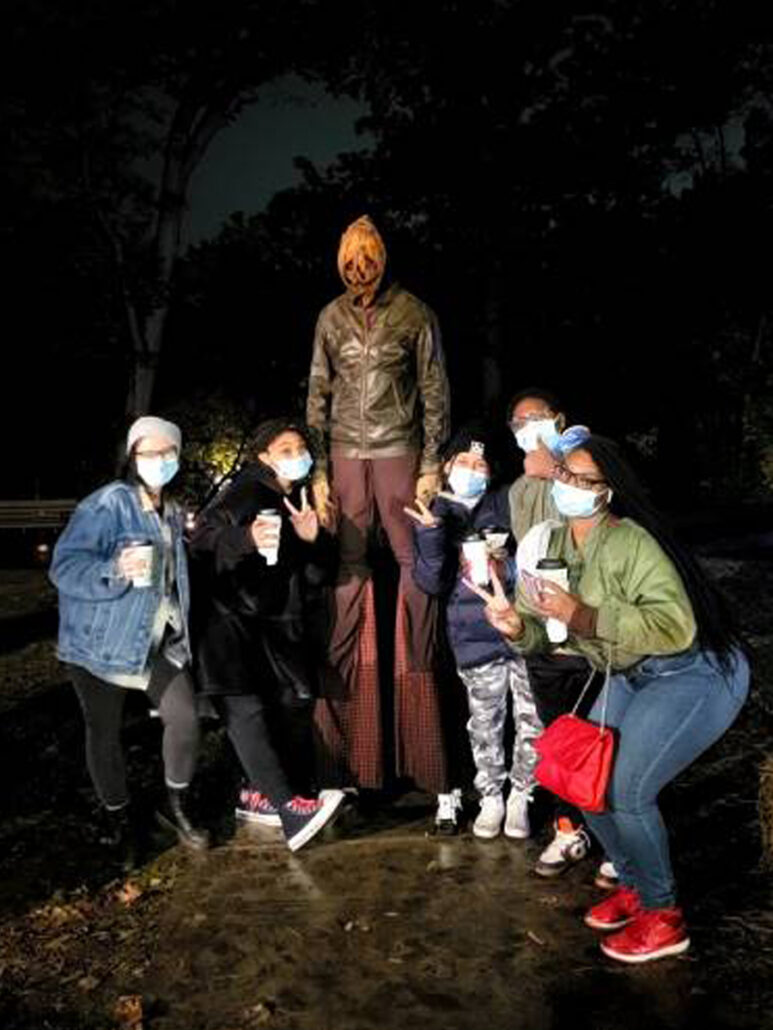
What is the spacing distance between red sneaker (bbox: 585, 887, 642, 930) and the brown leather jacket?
8.53 feet

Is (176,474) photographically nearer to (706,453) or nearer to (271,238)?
(271,238)

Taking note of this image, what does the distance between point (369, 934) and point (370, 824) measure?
136 cm

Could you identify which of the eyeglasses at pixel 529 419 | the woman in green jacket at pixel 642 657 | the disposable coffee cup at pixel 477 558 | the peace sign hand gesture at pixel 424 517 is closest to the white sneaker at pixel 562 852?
the woman in green jacket at pixel 642 657

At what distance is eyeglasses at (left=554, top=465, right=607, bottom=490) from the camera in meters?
4.29

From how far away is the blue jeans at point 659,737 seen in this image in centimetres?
400

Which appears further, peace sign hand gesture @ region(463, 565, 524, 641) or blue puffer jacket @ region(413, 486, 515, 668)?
blue puffer jacket @ region(413, 486, 515, 668)

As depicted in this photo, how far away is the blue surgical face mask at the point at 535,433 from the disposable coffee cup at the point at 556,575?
150cm

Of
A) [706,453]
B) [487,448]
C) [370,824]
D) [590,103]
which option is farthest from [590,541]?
[706,453]

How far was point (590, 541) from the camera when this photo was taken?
4293 millimetres

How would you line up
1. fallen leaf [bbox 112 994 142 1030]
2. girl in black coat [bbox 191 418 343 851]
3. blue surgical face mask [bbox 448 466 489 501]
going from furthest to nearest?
blue surgical face mask [bbox 448 466 489 501]
girl in black coat [bbox 191 418 343 851]
fallen leaf [bbox 112 994 142 1030]

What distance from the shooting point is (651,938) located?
4.12 meters

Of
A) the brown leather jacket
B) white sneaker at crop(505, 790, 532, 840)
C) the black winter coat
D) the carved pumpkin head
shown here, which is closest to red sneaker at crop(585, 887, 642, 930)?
white sneaker at crop(505, 790, 532, 840)

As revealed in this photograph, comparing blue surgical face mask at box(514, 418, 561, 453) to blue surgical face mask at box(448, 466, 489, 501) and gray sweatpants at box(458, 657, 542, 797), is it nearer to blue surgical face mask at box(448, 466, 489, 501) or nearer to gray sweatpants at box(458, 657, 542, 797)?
blue surgical face mask at box(448, 466, 489, 501)

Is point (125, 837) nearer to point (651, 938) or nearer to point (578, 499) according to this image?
point (651, 938)
